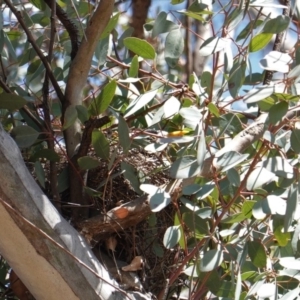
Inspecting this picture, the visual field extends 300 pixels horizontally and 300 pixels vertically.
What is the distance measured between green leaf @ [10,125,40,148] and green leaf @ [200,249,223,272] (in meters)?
0.36

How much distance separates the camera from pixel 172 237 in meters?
1.18

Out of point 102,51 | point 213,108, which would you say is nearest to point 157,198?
point 213,108

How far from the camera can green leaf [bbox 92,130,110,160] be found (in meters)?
1.24

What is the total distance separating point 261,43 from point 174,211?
1.29 ft

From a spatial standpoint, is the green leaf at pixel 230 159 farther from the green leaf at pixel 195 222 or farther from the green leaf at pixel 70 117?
the green leaf at pixel 70 117

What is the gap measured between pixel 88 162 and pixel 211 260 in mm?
269

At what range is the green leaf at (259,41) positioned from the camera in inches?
43.5

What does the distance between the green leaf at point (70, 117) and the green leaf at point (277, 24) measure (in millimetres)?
358

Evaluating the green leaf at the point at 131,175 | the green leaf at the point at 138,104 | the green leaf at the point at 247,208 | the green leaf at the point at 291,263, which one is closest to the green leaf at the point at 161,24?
the green leaf at the point at 138,104

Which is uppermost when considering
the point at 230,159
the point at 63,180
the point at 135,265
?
the point at 230,159

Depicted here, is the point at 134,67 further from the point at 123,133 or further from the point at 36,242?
the point at 36,242

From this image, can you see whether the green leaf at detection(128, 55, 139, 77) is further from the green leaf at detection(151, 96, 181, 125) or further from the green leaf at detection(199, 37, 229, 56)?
the green leaf at detection(199, 37, 229, 56)

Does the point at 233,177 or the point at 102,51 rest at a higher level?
the point at 102,51

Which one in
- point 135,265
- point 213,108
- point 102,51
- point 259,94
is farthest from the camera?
point 102,51
